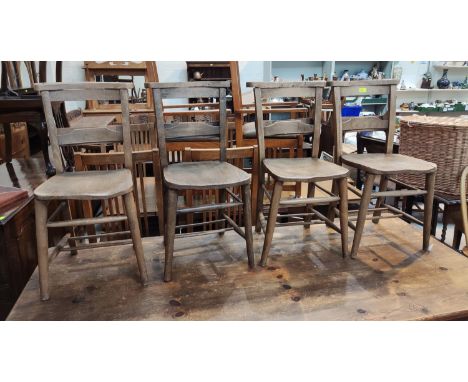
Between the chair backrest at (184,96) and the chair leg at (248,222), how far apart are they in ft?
1.22

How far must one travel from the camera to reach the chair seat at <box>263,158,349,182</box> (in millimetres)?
1705

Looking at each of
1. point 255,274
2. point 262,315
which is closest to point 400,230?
point 255,274

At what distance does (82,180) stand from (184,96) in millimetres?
647

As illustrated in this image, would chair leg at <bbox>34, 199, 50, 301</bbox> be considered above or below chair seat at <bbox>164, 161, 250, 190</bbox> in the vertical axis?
below

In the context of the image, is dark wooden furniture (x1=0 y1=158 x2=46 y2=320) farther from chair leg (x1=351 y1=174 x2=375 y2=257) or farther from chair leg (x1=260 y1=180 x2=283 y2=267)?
chair leg (x1=351 y1=174 x2=375 y2=257)

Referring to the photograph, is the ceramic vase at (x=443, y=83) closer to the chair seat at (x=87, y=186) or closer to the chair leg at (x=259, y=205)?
the chair leg at (x=259, y=205)

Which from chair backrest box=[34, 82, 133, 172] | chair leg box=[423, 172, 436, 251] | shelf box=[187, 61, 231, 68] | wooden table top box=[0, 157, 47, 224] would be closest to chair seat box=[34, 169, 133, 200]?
chair backrest box=[34, 82, 133, 172]

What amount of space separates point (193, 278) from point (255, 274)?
314 mm

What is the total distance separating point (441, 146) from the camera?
2.17 m

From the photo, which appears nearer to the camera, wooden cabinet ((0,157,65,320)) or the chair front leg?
wooden cabinet ((0,157,65,320))

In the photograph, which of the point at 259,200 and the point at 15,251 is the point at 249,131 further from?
the point at 15,251

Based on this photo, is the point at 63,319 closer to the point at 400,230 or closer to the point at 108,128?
the point at 108,128

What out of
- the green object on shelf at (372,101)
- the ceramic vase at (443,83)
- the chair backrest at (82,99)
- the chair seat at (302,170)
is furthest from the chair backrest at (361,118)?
the ceramic vase at (443,83)

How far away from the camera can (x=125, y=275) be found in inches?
70.1
